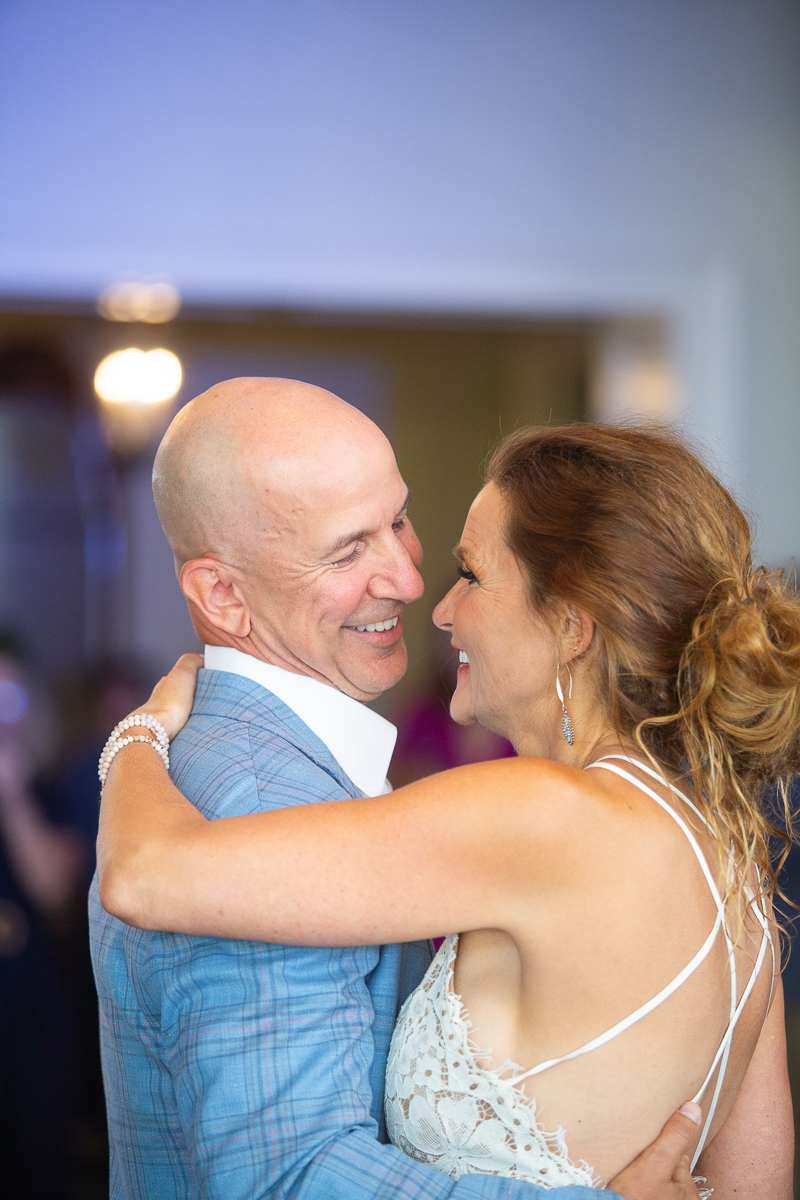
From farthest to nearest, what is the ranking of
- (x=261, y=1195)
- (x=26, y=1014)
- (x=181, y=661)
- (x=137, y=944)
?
(x=26, y=1014) → (x=181, y=661) → (x=137, y=944) → (x=261, y=1195)

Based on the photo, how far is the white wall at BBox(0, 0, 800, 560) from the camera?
3002 millimetres

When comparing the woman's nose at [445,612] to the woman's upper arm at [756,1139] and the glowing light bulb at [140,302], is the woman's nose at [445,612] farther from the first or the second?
the glowing light bulb at [140,302]

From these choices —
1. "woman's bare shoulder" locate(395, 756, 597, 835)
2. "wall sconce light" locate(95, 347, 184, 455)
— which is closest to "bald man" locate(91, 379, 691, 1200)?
"woman's bare shoulder" locate(395, 756, 597, 835)

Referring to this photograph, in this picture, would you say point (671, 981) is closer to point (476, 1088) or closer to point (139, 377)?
point (476, 1088)

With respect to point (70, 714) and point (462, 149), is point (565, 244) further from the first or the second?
point (70, 714)

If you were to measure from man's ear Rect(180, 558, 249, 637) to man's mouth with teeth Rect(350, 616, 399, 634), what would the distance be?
16cm

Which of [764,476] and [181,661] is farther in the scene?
[764,476]

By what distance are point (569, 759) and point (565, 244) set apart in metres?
2.39

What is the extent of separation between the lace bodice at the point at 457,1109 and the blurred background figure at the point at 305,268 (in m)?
2.13

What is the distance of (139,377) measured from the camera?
3312mm

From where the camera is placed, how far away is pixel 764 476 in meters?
3.33

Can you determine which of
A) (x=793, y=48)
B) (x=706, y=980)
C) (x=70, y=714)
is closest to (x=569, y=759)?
(x=706, y=980)

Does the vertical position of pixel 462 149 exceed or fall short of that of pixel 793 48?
it falls short

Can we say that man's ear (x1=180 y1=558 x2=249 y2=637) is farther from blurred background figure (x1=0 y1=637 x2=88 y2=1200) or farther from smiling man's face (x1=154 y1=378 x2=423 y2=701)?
blurred background figure (x1=0 y1=637 x2=88 y2=1200)
